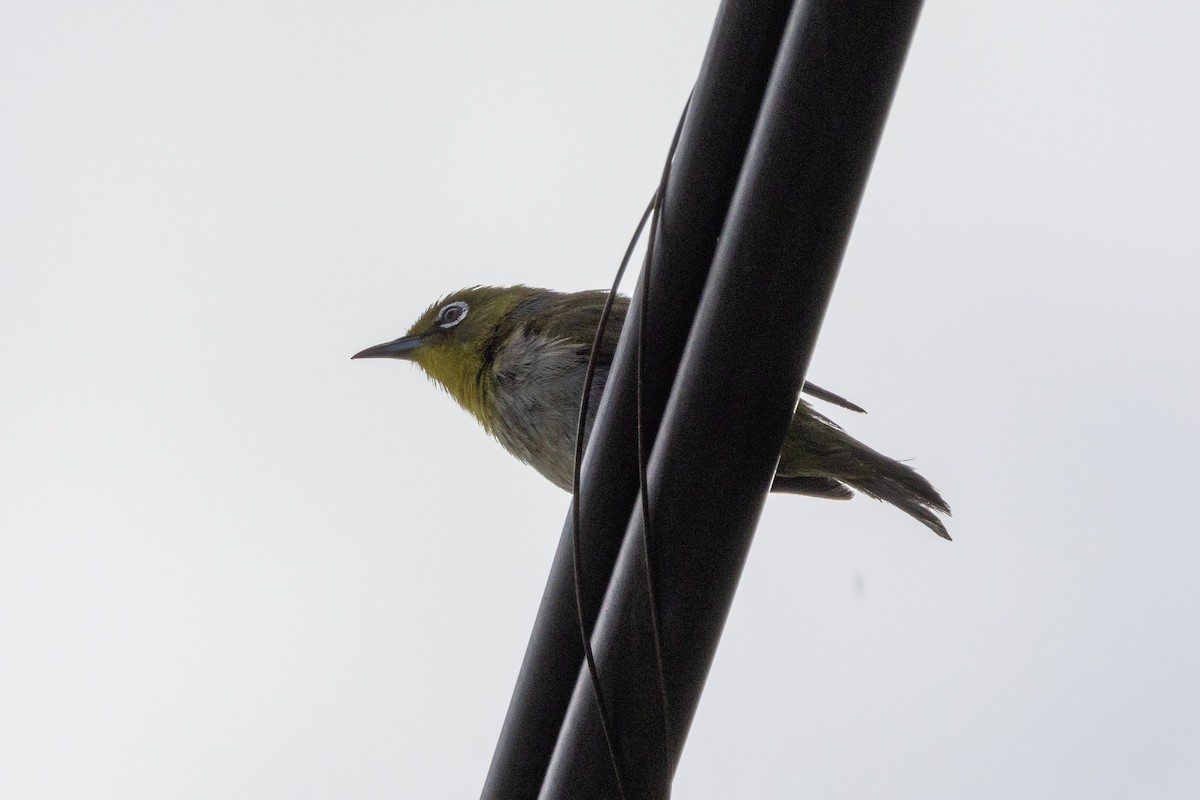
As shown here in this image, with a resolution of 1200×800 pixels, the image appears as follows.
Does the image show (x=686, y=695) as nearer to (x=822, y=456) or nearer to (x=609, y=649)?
(x=609, y=649)

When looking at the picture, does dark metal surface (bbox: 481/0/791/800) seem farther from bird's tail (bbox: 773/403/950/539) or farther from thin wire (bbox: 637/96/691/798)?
bird's tail (bbox: 773/403/950/539)

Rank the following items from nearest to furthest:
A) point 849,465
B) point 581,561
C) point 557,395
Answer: point 581,561, point 849,465, point 557,395

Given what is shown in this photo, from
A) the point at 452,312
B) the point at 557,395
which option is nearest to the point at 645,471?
the point at 557,395

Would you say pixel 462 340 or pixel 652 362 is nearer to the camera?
pixel 652 362

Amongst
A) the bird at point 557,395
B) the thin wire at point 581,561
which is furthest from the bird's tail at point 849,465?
the thin wire at point 581,561

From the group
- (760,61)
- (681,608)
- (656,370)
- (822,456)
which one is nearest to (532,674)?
(681,608)

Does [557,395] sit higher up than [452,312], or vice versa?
[452,312]

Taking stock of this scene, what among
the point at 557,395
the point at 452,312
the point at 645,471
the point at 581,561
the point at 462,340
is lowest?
the point at 581,561

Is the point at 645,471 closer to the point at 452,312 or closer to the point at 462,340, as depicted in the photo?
the point at 462,340
